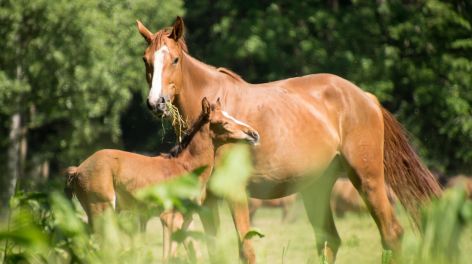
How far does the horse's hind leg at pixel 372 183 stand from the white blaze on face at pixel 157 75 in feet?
5.90

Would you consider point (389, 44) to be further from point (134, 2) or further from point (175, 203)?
point (175, 203)

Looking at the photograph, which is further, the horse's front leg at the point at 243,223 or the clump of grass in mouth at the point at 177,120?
the clump of grass in mouth at the point at 177,120

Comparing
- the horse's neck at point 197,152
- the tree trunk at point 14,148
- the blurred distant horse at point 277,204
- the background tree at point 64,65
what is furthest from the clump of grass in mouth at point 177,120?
the tree trunk at point 14,148

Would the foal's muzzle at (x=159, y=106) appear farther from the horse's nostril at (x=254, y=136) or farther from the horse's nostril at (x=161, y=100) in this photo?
the horse's nostril at (x=254, y=136)

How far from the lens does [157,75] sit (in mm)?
7984

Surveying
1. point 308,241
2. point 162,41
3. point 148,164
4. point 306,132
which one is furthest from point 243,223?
point 308,241

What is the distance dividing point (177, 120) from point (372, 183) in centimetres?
178

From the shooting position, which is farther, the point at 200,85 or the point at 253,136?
the point at 200,85

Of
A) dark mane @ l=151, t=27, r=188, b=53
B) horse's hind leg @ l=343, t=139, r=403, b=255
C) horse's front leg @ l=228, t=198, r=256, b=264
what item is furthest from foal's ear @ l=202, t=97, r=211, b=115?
horse's hind leg @ l=343, t=139, r=403, b=255

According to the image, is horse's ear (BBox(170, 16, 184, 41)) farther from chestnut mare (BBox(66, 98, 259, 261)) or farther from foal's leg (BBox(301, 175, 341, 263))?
foal's leg (BBox(301, 175, 341, 263))

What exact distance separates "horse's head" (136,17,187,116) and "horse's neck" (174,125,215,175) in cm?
35

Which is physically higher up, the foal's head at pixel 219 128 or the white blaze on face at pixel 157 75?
the white blaze on face at pixel 157 75

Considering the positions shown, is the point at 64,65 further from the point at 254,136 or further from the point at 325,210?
the point at 254,136

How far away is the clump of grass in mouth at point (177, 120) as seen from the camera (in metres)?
7.93
